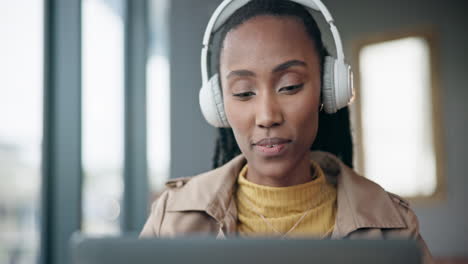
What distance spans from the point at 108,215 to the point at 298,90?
5.43 feet

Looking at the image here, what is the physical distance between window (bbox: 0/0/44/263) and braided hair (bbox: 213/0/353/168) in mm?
875

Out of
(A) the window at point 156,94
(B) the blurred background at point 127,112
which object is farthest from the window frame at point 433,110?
(A) the window at point 156,94

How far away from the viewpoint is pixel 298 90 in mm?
801

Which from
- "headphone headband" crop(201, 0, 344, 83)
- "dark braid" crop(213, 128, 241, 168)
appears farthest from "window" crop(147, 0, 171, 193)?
"headphone headband" crop(201, 0, 344, 83)

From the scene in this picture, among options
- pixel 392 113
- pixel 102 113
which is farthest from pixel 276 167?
pixel 102 113

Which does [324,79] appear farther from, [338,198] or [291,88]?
[338,198]

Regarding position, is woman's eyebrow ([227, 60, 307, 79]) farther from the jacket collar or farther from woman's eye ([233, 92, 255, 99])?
the jacket collar

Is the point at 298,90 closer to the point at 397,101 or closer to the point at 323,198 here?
the point at 323,198

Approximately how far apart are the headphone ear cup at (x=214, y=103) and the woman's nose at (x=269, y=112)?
102mm

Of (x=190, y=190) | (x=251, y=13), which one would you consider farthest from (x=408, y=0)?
(x=190, y=190)

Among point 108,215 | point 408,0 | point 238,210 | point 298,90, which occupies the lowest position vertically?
point 108,215

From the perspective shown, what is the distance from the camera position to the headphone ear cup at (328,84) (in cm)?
84

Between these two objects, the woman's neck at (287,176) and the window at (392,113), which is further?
the window at (392,113)

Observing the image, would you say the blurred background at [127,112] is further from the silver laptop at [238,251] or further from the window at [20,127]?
the silver laptop at [238,251]
